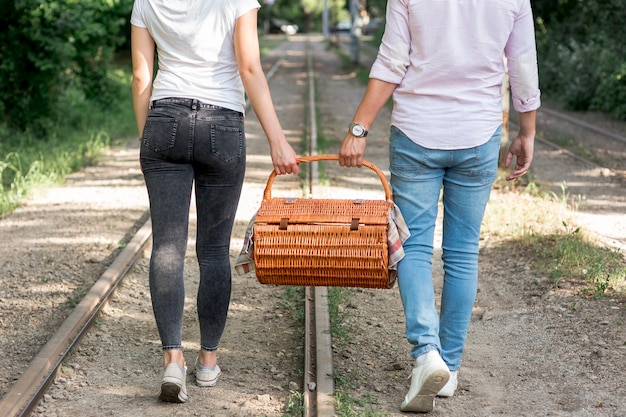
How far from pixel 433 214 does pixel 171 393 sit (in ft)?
4.58

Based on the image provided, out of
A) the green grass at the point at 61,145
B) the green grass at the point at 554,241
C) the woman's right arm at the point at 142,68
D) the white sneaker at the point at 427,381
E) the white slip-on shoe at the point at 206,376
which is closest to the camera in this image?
the white sneaker at the point at 427,381

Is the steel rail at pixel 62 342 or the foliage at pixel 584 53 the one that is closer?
the steel rail at pixel 62 342

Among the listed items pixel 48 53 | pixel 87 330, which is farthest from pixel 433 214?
pixel 48 53

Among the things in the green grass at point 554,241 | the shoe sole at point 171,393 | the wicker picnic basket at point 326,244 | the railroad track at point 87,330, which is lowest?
the green grass at point 554,241

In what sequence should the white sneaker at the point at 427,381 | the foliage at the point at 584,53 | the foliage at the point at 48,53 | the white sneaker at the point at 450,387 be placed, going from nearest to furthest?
the white sneaker at the point at 427,381
the white sneaker at the point at 450,387
the foliage at the point at 48,53
the foliage at the point at 584,53

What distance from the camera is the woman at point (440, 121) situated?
143 inches

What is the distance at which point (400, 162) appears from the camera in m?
3.81

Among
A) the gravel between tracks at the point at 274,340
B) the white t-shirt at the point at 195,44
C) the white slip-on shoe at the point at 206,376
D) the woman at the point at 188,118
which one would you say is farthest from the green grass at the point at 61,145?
the white t-shirt at the point at 195,44

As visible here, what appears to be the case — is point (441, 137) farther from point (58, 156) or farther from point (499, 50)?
point (58, 156)

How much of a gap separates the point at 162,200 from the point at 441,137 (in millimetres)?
1186

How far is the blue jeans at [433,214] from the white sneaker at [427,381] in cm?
7

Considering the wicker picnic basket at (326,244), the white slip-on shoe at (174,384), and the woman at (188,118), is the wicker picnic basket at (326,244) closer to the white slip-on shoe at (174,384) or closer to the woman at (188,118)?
the woman at (188,118)

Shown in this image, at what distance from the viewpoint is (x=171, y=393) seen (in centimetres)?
404

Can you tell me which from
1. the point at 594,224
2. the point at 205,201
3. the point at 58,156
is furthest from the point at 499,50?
the point at 58,156
